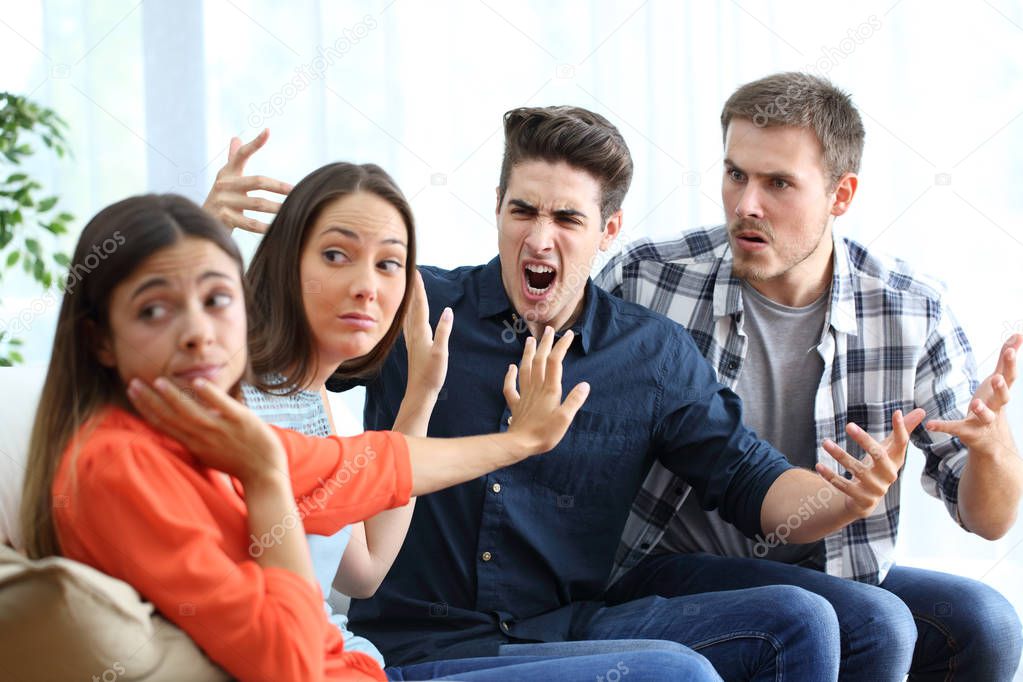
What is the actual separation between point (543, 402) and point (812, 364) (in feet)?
2.94

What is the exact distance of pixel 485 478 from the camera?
5.83ft

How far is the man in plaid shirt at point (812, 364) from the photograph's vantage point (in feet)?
6.46

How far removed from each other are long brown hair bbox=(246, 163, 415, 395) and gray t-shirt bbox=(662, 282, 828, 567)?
89cm

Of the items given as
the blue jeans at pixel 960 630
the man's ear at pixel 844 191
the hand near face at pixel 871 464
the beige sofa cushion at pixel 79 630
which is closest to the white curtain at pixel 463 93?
the man's ear at pixel 844 191

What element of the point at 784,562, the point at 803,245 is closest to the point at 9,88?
the point at 803,245

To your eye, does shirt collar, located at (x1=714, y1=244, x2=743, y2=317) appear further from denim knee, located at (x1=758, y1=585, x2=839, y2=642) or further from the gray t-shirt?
denim knee, located at (x1=758, y1=585, x2=839, y2=642)

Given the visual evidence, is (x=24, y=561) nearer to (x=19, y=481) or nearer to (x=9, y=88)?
(x=19, y=481)

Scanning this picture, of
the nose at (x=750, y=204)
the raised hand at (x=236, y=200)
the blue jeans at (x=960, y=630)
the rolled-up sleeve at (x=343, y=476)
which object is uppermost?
the nose at (x=750, y=204)

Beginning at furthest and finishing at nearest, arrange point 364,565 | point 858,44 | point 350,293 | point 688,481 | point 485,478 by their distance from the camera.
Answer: point 858,44 → point 688,481 → point 485,478 → point 364,565 → point 350,293

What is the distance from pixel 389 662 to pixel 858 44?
7.10ft

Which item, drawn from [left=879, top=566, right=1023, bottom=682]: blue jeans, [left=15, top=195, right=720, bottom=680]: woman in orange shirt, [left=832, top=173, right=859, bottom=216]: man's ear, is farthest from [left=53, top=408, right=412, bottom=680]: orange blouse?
[left=832, top=173, right=859, bottom=216]: man's ear

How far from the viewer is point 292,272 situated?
1.39 metres

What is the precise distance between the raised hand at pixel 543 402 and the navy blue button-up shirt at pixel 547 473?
381 millimetres

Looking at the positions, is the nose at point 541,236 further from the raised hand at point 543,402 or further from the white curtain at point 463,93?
the white curtain at point 463,93
